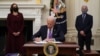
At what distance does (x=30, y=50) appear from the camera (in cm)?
458

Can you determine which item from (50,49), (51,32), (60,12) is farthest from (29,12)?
(50,49)

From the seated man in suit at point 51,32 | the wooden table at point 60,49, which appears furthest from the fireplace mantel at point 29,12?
the wooden table at point 60,49

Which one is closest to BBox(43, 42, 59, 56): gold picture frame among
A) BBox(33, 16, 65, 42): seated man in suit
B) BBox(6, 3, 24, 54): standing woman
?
BBox(33, 16, 65, 42): seated man in suit

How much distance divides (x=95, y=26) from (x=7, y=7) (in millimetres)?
2755

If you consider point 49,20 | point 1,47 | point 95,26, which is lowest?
point 1,47

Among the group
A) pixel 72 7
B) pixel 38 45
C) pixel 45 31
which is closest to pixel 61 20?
pixel 72 7

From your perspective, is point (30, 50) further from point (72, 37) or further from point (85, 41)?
point (72, 37)

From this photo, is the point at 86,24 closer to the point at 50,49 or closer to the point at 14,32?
the point at 14,32

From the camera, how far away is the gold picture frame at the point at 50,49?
4.49 m

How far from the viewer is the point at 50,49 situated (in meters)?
4.54

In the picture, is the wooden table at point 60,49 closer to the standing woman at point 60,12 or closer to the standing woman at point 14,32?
the standing woman at point 14,32

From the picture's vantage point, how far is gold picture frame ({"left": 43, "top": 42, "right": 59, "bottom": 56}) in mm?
4488

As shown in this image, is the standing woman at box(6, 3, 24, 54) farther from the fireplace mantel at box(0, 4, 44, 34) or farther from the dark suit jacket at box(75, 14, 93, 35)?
the dark suit jacket at box(75, 14, 93, 35)

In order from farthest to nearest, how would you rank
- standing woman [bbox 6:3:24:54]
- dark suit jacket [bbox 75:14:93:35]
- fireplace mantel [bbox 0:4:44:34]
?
1. fireplace mantel [bbox 0:4:44:34]
2. dark suit jacket [bbox 75:14:93:35]
3. standing woman [bbox 6:3:24:54]
